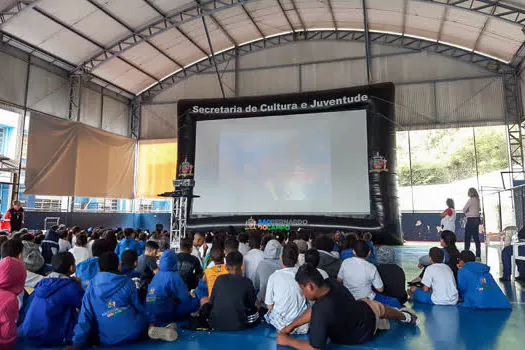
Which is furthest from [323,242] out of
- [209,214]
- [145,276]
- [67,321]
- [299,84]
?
[299,84]

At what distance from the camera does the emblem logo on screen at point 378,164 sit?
31.2 ft

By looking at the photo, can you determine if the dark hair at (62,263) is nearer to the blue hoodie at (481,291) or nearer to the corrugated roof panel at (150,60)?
the blue hoodie at (481,291)

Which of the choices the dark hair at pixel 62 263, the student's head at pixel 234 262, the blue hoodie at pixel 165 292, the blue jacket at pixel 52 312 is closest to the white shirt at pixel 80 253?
the blue hoodie at pixel 165 292

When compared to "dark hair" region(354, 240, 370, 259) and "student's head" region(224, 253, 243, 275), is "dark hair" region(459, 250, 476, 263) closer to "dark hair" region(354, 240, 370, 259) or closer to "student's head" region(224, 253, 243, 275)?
"dark hair" region(354, 240, 370, 259)

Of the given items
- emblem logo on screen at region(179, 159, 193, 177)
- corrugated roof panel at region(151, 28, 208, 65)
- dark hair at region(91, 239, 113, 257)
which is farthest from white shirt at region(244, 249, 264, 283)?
corrugated roof panel at region(151, 28, 208, 65)

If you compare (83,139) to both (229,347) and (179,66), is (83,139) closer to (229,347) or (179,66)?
(179,66)

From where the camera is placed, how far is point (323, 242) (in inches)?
177

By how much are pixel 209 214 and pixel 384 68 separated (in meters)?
7.76

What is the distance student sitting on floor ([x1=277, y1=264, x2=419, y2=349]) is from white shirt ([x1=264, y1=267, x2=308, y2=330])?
0.22m

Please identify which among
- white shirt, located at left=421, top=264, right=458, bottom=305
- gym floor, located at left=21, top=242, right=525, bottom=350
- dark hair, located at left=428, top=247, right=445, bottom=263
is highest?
dark hair, located at left=428, top=247, right=445, bottom=263

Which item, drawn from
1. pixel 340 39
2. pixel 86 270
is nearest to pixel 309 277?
pixel 86 270

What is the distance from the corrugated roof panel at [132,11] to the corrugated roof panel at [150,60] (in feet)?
3.71

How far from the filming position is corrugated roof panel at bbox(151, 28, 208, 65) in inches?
489

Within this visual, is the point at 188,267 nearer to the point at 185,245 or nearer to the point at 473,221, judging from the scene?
the point at 185,245
